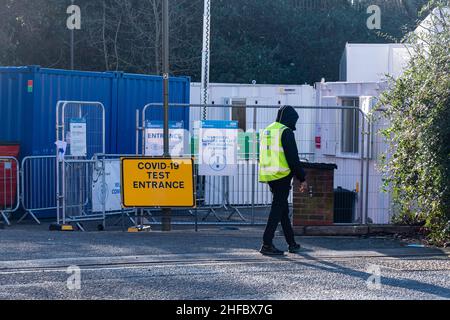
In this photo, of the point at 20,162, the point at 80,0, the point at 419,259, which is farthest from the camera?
the point at 80,0

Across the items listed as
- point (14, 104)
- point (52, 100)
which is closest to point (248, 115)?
point (52, 100)

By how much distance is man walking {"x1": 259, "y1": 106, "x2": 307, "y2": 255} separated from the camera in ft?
35.5

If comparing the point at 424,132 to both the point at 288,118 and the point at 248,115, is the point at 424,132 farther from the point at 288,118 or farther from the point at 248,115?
the point at 248,115

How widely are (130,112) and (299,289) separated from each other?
943cm

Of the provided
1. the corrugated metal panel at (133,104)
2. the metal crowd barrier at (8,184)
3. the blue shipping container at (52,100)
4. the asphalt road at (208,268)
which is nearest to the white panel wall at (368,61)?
the corrugated metal panel at (133,104)

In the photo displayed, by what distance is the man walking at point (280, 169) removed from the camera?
426 inches

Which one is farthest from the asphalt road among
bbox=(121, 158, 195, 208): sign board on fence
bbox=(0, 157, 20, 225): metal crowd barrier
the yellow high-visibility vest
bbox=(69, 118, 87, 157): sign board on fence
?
bbox=(0, 157, 20, 225): metal crowd barrier

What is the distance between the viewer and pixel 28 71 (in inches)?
623

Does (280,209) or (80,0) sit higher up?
(80,0)

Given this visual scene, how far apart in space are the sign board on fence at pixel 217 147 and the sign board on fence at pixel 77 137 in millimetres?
2297

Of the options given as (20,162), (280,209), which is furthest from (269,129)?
(20,162)

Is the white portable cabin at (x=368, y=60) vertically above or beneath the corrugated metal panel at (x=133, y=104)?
above

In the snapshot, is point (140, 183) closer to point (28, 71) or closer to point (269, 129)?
point (269, 129)

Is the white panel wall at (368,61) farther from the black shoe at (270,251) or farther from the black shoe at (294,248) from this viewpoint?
the black shoe at (270,251)
